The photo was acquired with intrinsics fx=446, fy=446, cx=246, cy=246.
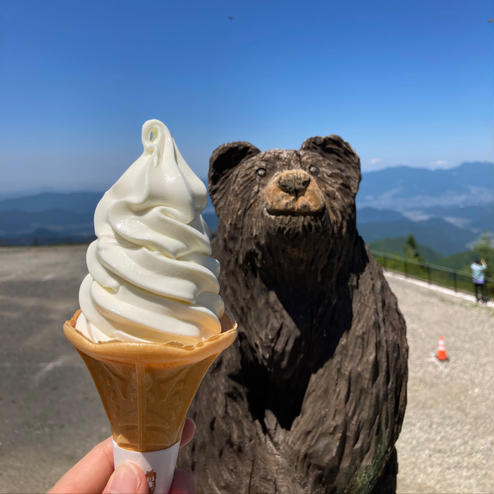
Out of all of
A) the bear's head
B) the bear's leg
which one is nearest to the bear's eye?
the bear's head

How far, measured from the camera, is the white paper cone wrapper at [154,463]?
1.39 metres

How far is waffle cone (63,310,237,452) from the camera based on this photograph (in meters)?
1.17

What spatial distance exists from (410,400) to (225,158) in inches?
174

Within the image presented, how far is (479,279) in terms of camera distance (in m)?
8.76

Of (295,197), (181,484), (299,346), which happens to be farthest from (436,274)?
(181,484)

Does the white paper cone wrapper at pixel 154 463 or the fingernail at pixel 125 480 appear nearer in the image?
the fingernail at pixel 125 480

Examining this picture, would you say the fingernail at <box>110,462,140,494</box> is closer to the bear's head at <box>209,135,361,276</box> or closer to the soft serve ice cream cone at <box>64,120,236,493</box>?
the soft serve ice cream cone at <box>64,120,236,493</box>

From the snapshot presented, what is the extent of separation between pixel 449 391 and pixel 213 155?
4.82 meters

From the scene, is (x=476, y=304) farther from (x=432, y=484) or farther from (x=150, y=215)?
(x=150, y=215)

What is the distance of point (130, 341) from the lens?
47.7 inches

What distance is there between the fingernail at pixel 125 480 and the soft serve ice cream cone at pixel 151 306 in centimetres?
6

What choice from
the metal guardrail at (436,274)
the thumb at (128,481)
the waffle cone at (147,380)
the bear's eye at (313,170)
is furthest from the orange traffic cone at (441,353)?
the thumb at (128,481)

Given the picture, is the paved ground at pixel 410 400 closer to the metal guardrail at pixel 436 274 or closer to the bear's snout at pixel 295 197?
A: the metal guardrail at pixel 436 274

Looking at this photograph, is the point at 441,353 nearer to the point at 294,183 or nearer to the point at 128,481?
the point at 294,183
